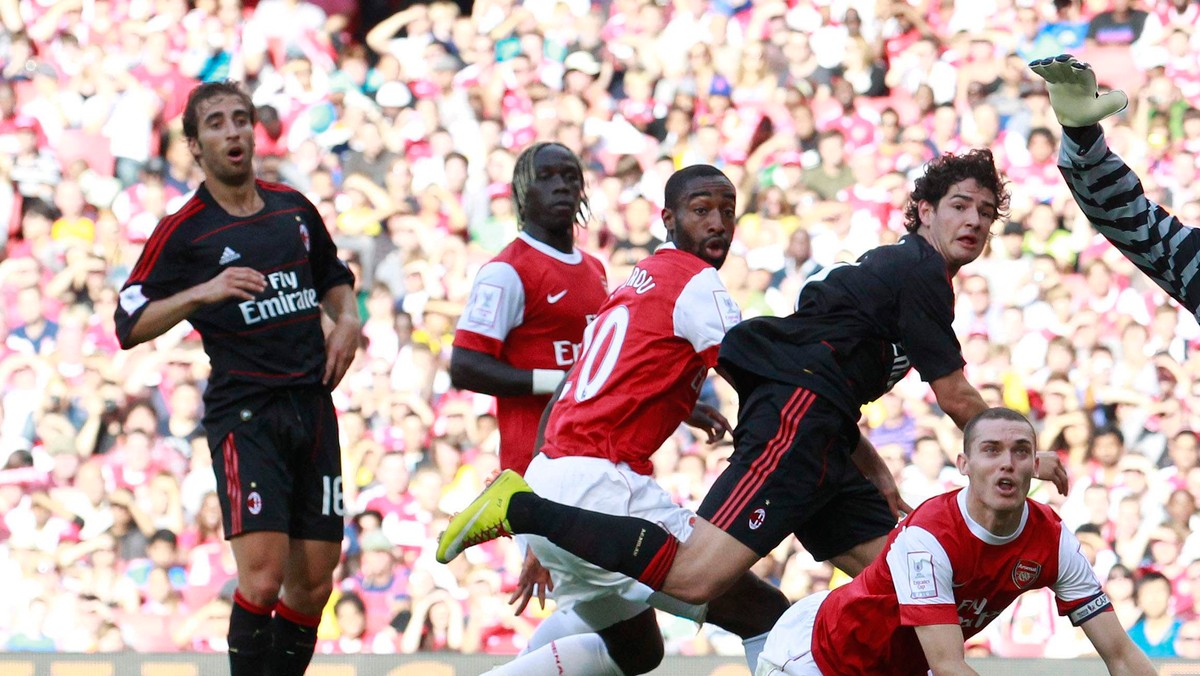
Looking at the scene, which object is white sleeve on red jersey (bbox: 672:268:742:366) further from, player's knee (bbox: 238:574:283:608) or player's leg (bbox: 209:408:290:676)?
player's knee (bbox: 238:574:283:608)

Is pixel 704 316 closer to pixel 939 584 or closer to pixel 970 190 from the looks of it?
pixel 970 190

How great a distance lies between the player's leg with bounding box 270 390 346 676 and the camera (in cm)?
532

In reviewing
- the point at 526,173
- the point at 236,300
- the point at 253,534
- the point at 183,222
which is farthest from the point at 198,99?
the point at 253,534

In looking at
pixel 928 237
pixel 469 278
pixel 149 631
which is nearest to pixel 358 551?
pixel 149 631

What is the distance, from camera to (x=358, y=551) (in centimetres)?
885

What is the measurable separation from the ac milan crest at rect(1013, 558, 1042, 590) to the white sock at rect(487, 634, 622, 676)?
1.37 meters

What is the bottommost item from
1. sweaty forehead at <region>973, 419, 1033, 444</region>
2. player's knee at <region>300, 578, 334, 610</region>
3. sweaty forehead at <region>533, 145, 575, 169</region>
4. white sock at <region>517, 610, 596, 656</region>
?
white sock at <region>517, 610, 596, 656</region>

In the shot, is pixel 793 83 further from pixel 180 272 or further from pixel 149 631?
pixel 180 272

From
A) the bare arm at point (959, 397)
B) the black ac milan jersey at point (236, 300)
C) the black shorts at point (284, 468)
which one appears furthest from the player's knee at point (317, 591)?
the bare arm at point (959, 397)

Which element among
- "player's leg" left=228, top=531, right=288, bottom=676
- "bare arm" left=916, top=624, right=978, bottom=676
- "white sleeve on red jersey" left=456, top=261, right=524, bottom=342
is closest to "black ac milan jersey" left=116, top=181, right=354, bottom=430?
"player's leg" left=228, top=531, right=288, bottom=676

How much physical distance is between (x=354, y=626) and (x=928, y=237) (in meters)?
4.83

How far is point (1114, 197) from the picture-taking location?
11.2 ft

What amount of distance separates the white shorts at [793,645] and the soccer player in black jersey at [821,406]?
196 millimetres

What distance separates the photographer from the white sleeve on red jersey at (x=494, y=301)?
18.2ft
